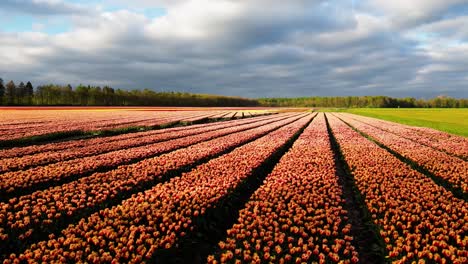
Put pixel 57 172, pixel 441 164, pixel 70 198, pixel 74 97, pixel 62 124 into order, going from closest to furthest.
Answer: pixel 70 198
pixel 57 172
pixel 441 164
pixel 62 124
pixel 74 97

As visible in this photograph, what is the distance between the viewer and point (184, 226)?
546cm

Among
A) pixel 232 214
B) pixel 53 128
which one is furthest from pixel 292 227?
pixel 53 128

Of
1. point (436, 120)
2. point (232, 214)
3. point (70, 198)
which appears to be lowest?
point (232, 214)

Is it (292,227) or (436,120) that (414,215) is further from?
(436,120)

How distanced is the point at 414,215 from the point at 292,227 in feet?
7.82

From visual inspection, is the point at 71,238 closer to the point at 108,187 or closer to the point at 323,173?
the point at 108,187

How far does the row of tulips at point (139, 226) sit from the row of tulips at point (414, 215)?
10.8ft

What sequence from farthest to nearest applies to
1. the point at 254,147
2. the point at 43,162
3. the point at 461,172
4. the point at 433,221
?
the point at 254,147 < the point at 43,162 < the point at 461,172 < the point at 433,221

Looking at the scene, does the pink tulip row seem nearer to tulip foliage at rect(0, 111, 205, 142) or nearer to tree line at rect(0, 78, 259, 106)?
tulip foliage at rect(0, 111, 205, 142)

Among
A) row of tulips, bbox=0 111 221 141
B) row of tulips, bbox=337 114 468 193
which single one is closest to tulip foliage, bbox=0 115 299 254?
row of tulips, bbox=337 114 468 193

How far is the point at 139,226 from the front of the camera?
527 centimetres

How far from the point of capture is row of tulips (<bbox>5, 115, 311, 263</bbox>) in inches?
174

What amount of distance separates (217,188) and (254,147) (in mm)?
7668

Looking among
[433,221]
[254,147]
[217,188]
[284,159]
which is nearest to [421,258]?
[433,221]
